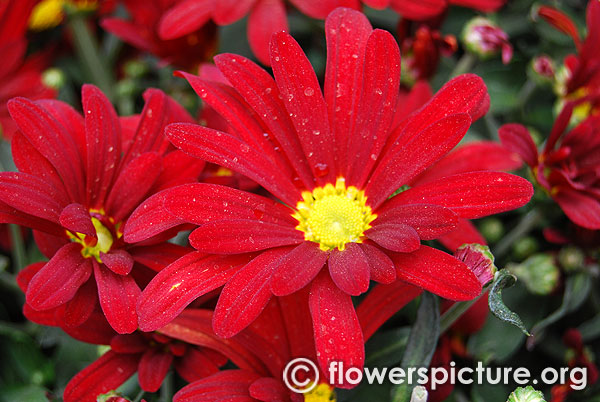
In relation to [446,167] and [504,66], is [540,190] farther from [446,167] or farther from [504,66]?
[504,66]

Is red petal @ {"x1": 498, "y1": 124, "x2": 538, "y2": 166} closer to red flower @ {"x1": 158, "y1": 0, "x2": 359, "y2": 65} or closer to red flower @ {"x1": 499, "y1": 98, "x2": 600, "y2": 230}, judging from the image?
red flower @ {"x1": 499, "y1": 98, "x2": 600, "y2": 230}

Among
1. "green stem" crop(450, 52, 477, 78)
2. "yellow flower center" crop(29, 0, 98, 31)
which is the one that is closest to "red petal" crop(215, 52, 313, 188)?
"green stem" crop(450, 52, 477, 78)

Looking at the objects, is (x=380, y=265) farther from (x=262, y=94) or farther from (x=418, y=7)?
(x=418, y=7)

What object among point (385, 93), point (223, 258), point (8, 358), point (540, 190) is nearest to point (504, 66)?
point (540, 190)

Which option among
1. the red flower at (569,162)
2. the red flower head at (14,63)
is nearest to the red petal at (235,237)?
the red flower at (569,162)

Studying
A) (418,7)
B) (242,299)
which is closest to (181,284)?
(242,299)

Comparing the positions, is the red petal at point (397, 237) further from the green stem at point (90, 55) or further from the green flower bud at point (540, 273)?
the green stem at point (90, 55)
